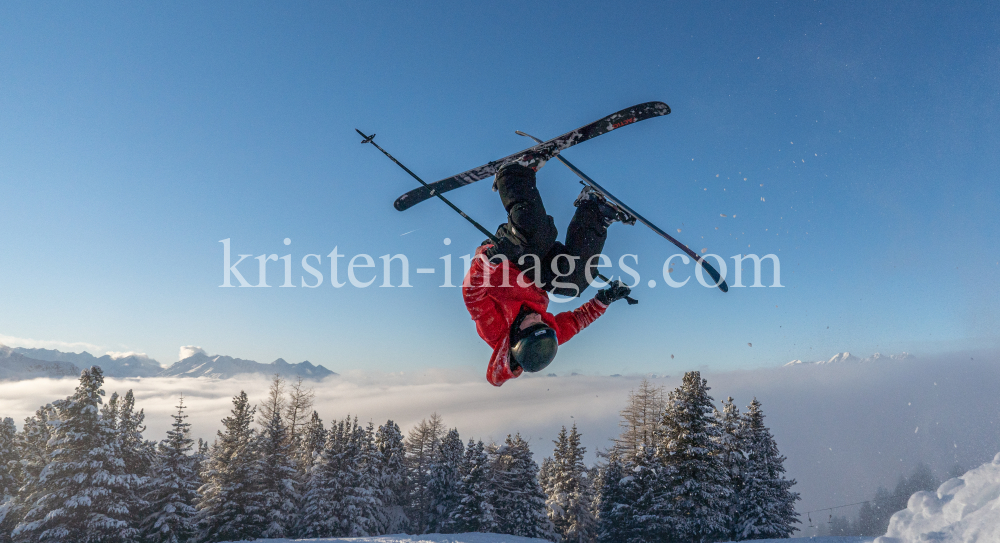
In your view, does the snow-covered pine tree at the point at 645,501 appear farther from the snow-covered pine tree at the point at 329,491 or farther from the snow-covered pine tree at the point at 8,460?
the snow-covered pine tree at the point at 8,460

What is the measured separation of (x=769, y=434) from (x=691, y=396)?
4509mm

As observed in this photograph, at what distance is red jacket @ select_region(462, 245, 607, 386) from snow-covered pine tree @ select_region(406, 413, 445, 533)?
25771mm

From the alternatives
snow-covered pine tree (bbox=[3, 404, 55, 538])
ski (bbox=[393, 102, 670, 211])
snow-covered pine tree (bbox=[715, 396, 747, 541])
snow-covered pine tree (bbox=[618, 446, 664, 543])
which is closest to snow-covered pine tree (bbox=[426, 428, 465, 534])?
snow-covered pine tree (bbox=[618, 446, 664, 543])

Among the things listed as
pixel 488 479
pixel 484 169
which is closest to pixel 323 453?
pixel 488 479

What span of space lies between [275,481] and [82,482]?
23.1 feet

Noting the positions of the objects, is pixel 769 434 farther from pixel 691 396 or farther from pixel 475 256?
pixel 475 256

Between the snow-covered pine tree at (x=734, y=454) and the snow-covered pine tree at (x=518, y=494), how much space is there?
835 centimetres

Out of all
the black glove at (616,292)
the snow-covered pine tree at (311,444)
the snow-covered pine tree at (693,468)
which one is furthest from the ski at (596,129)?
the snow-covered pine tree at (311,444)

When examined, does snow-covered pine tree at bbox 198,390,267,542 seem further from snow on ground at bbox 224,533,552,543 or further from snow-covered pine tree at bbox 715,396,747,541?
snow-covered pine tree at bbox 715,396,747,541

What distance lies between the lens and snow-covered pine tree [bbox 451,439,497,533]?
22.1m

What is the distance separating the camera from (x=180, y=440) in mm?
19188

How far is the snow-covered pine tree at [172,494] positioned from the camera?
707 inches

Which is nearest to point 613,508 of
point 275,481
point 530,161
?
point 275,481

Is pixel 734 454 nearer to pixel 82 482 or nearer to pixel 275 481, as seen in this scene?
pixel 275 481
